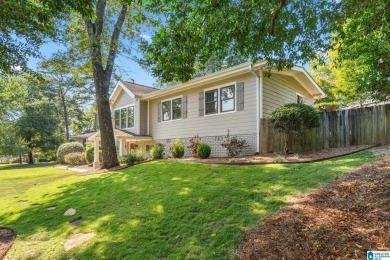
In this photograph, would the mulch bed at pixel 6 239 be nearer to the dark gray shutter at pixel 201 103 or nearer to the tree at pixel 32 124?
the dark gray shutter at pixel 201 103

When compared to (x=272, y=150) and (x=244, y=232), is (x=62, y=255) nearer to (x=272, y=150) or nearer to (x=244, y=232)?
(x=244, y=232)

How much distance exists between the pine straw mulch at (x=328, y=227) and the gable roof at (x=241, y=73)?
6.11 meters

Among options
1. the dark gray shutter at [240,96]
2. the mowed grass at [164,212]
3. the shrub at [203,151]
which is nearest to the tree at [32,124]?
the mowed grass at [164,212]

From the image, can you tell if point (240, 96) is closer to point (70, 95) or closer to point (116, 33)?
point (116, 33)

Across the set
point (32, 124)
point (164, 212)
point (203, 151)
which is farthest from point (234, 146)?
point (32, 124)

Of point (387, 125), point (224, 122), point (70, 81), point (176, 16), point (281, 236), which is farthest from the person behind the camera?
point (70, 81)

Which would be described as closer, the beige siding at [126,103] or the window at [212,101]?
the window at [212,101]

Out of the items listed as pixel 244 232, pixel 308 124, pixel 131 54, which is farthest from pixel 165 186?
pixel 131 54

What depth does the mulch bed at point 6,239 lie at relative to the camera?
14.6 ft

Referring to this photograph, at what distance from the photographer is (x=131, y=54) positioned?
12086 mm

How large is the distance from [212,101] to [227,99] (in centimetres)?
93

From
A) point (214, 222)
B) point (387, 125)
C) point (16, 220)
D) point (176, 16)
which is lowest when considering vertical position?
point (16, 220)

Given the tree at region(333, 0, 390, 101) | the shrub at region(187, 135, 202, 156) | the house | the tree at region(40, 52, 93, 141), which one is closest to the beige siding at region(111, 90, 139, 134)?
the house

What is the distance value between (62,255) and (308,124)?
8358 mm
